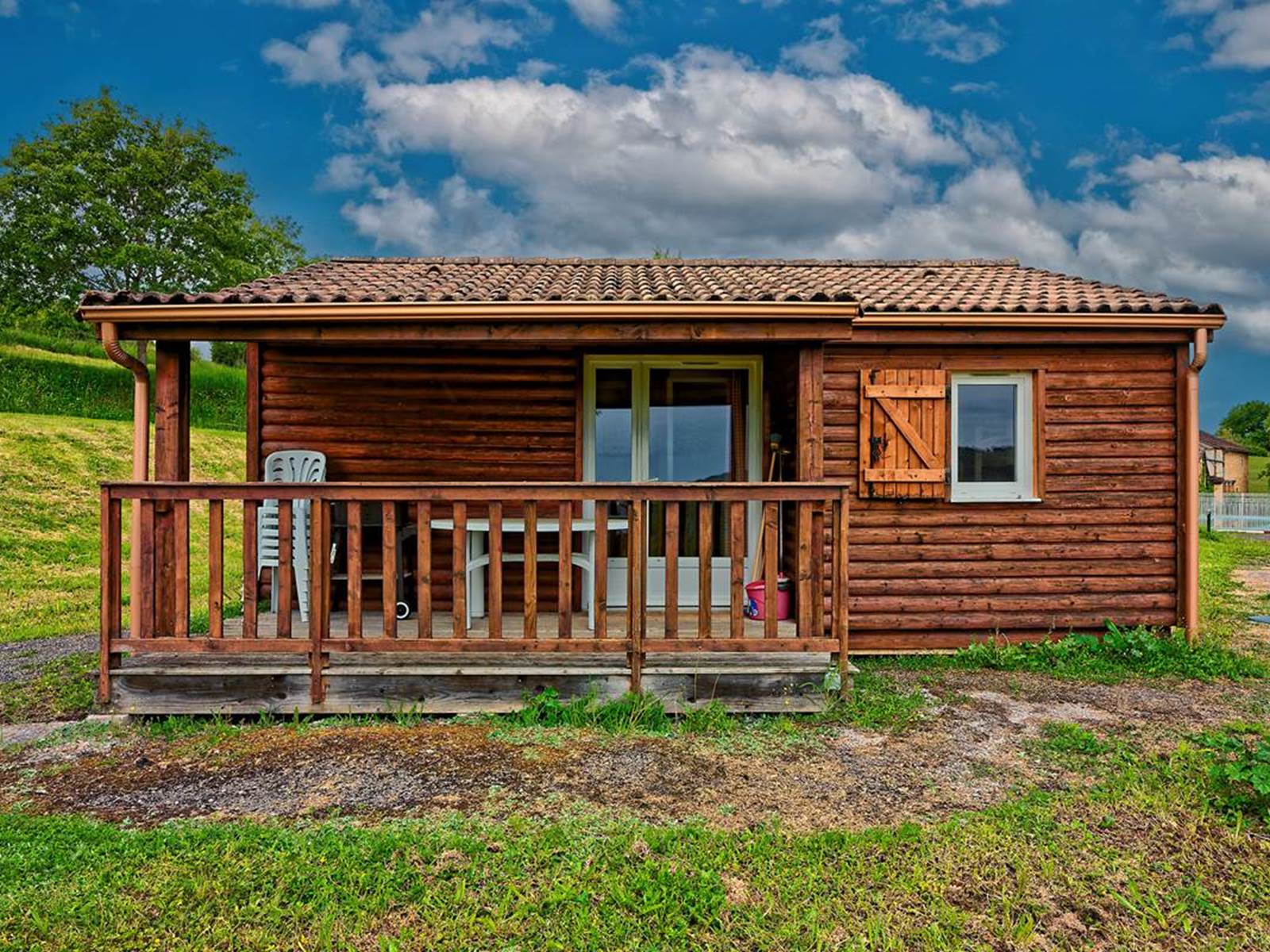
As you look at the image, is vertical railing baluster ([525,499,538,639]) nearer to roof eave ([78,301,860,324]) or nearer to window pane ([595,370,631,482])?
roof eave ([78,301,860,324])

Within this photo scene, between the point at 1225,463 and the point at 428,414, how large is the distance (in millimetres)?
40212

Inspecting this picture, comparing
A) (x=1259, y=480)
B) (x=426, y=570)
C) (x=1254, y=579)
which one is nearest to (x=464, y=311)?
(x=426, y=570)

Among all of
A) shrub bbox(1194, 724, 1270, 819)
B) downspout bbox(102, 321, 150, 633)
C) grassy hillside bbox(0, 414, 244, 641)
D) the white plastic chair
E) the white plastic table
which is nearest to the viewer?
→ shrub bbox(1194, 724, 1270, 819)

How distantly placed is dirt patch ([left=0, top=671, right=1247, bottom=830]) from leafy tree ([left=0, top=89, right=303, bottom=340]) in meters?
24.0

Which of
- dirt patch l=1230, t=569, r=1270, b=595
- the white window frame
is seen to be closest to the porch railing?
the white window frame

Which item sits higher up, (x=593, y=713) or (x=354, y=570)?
(x=354, y=570)

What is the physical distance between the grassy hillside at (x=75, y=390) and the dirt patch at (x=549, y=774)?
51.3 feet

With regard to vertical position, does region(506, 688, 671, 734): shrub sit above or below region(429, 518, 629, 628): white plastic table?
below

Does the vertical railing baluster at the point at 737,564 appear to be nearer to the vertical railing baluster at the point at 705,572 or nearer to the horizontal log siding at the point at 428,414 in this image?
the vertical railing baluster at the point at 705,572

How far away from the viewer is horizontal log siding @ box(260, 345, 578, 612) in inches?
246

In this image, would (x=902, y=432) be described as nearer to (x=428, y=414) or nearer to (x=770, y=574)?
(x=770, y=574)

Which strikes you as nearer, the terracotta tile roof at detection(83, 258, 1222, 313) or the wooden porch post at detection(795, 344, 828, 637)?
the wooden porch post at detection(795, 344, 828, 637)

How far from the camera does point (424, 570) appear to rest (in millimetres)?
4344

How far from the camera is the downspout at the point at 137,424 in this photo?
4.37 meters
